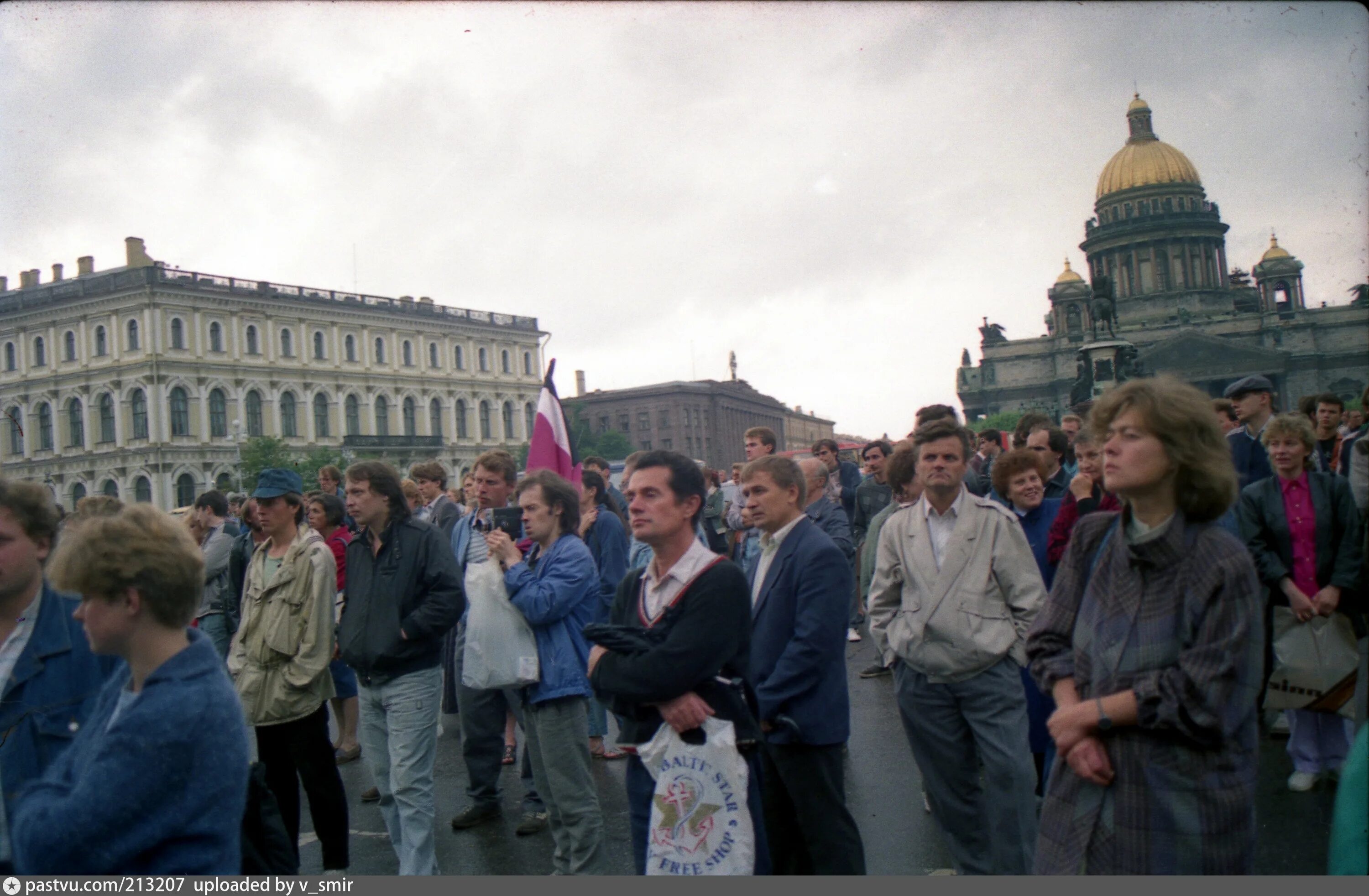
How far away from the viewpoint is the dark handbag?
2951 mm

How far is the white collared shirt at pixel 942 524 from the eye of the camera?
4398 mm

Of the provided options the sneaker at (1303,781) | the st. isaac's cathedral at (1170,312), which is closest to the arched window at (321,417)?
the st. isaac's cathedral at (1170,312)

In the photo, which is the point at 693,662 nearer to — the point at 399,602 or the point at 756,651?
the point at 756,651

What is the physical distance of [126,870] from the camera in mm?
2393

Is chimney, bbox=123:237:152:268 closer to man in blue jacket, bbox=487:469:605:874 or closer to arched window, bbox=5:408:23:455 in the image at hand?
arched window, bbox=5:408:23:455

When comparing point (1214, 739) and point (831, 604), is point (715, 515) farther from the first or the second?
point (1214, 739)

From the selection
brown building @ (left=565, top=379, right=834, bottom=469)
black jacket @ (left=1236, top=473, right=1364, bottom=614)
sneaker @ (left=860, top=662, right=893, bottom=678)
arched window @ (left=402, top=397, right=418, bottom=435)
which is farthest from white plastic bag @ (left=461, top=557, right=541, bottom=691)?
brown building @ (left=565, top=379, right=834, bottom=469)

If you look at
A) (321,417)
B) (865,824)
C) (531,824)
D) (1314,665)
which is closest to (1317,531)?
(1314,665)

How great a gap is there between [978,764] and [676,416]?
95.4 m

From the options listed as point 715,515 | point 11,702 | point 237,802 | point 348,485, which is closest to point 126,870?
point 237,802

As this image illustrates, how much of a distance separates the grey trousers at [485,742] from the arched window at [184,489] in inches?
2399

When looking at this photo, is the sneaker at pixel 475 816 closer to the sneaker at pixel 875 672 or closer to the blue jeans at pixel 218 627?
the blue jeans at pixel 218 627

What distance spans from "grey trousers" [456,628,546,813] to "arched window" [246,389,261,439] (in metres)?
65.0

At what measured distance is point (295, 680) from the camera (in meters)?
5.09
